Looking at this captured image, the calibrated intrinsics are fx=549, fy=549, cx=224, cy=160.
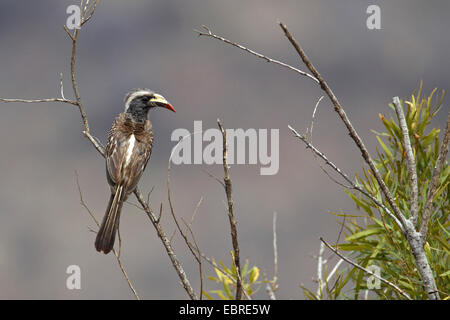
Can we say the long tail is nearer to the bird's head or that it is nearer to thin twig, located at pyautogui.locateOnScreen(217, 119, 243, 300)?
the bird's head

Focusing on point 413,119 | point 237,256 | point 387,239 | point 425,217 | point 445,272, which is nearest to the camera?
point 237,256

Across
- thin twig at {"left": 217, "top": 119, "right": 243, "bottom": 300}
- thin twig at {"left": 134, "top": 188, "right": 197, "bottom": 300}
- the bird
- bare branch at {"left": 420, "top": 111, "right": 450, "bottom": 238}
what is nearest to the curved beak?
the bird

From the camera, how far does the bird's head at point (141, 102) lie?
197 inches

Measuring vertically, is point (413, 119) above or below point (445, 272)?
above

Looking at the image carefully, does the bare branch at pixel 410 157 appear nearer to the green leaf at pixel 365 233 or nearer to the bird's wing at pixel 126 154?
the green leaf at pixel 365 233

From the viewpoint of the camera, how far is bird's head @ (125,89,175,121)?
5.00 meters

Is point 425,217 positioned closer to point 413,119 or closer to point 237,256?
point 237,256

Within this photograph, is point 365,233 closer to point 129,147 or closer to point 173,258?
point 173,258

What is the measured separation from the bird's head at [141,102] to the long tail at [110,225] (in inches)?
35.3
